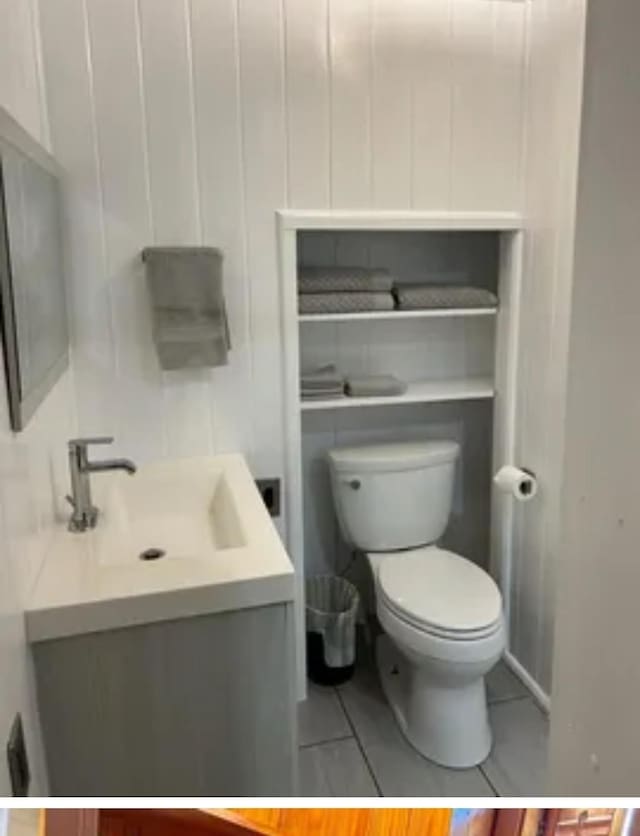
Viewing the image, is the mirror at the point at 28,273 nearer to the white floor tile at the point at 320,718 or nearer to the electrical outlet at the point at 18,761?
the electrical outlet at the point at 18,761

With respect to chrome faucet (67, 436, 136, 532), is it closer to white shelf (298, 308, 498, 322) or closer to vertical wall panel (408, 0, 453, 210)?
white shelf (298, 308, 498, 322)

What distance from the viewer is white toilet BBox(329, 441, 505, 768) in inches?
79.4

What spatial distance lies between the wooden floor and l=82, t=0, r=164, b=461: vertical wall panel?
1.68m

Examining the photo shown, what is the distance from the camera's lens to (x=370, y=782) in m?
2.00

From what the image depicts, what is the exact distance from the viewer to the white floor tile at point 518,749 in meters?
2.01

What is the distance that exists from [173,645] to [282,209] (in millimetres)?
1266

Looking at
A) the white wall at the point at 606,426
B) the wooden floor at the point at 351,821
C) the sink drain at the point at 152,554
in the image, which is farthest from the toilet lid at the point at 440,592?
the wooden floor at the point at 351,821

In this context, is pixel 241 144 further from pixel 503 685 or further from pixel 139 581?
pixel 503 685

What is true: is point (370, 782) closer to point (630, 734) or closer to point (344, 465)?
point (344, 465)

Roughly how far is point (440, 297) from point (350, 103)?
0.64 m

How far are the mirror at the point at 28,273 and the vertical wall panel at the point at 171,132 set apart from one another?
0.96 ft

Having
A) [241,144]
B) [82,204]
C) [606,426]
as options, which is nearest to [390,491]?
[241,144]

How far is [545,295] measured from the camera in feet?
7.18

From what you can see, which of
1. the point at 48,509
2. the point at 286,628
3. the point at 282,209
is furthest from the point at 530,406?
the point at 48,509
